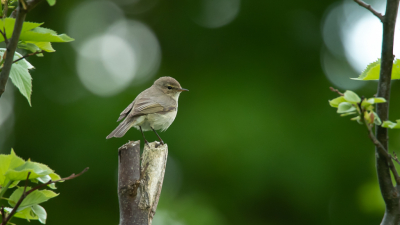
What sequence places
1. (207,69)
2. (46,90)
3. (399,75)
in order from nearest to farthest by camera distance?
(399,75), (46,90), (207,69)

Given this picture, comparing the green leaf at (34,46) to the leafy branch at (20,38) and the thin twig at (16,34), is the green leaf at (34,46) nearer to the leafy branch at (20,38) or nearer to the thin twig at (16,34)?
the leafy branch at (20,38)

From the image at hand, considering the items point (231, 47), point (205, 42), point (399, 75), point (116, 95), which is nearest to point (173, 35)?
point (205, 42)

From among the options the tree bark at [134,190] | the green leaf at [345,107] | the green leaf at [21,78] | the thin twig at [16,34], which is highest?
the thin twig at [16,34]

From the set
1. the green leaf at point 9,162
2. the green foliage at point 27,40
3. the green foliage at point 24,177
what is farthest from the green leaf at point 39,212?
the green foliage at point 27,40

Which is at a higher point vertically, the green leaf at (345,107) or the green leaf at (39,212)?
the green leaf at (345,107)

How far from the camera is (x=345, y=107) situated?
1558 mm

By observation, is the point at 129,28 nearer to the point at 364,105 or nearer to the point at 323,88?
the point at 323,88

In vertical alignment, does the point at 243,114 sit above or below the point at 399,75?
below

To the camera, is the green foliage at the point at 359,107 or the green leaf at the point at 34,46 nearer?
the green foliage at the point at 359,107

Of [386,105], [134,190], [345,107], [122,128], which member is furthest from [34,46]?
[122,128]

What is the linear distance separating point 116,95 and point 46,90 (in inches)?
74.2

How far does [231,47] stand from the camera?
1000 cm

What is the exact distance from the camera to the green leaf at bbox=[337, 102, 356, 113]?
153 cm

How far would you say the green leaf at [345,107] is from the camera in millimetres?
1530
